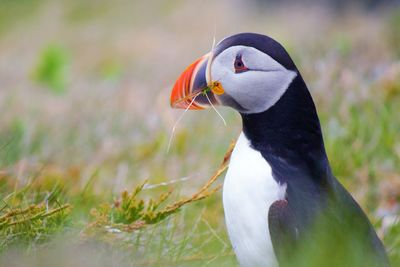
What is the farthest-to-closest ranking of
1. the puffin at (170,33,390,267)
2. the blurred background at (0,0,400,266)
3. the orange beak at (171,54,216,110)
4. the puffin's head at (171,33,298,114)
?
the blurred background at (0,0,400,266), the orange beak at (171,54,216,110), the puffin's head at (171,33,298,114), the puffin at (170,33,390,267)

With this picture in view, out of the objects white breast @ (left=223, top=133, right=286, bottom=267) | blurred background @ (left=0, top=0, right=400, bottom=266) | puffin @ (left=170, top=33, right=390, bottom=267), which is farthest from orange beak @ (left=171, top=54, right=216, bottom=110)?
blurred background @ (left=0, top=0, right=400, bottom=266)

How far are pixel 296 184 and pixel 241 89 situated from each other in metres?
0.36

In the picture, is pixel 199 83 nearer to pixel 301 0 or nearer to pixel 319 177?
pixel 319 177

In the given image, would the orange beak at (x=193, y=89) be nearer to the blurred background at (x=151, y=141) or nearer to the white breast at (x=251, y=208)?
the white breast at (x=251, y=208)

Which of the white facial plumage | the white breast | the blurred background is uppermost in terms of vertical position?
the white facial plumage

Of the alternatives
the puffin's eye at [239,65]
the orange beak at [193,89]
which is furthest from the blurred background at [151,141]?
the puffin's eye at [239,65]

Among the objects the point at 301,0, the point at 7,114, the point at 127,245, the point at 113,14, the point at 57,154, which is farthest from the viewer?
the point at 113,14

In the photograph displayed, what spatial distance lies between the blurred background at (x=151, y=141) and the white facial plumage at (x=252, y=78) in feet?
1.90

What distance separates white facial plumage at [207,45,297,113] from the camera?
293 centimetres

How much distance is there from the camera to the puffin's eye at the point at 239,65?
294 centimetres

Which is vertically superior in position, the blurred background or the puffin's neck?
the puffin's neck

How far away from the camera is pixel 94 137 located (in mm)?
5832

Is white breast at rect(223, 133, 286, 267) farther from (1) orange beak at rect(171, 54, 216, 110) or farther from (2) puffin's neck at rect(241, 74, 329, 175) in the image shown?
(1) orange beak at rect(171, 54, 216, 110)

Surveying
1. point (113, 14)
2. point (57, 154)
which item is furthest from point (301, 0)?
point (57, 154)
